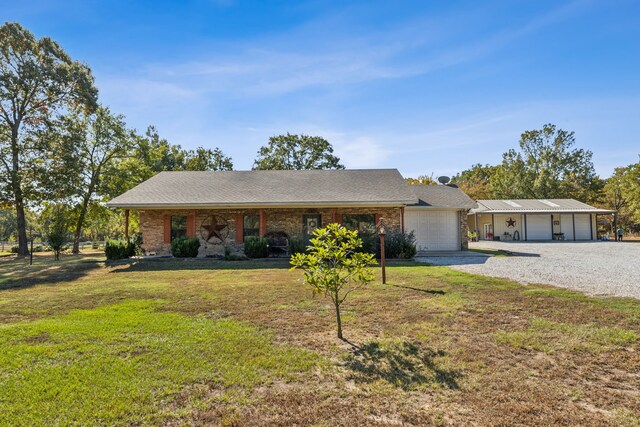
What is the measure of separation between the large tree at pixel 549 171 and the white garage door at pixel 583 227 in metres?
13.0

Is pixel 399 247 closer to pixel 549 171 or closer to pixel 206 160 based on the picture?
pixel 206 160

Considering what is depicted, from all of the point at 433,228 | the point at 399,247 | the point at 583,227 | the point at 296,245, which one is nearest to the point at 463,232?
the point at 433,228

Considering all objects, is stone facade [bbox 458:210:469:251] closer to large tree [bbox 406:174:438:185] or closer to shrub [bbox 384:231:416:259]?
shrub [bbox 384:231:416:259]

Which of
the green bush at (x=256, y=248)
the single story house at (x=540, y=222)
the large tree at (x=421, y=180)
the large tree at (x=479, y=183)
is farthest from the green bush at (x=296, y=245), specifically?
the large tree at (x=479, y=183)

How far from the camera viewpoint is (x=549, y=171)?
128ft

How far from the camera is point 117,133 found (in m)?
25.1

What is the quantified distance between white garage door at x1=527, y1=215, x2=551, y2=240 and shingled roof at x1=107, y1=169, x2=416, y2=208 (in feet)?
46.3

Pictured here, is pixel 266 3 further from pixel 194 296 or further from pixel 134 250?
pixel 134 250

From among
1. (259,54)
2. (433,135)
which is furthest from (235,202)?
(433,135)

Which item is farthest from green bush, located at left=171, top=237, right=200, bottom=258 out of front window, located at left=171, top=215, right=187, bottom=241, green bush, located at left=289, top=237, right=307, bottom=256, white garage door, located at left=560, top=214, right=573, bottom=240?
white garage door, located at left=560, top=214, right=573, bottom=240

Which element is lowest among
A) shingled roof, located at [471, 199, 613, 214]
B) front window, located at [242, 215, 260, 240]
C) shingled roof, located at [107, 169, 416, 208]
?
front window, located at [242, 215, 260, 240]

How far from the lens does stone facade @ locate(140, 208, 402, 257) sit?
1564 centimetres

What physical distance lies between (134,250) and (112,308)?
9.77 m

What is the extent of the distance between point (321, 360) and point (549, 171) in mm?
44847
